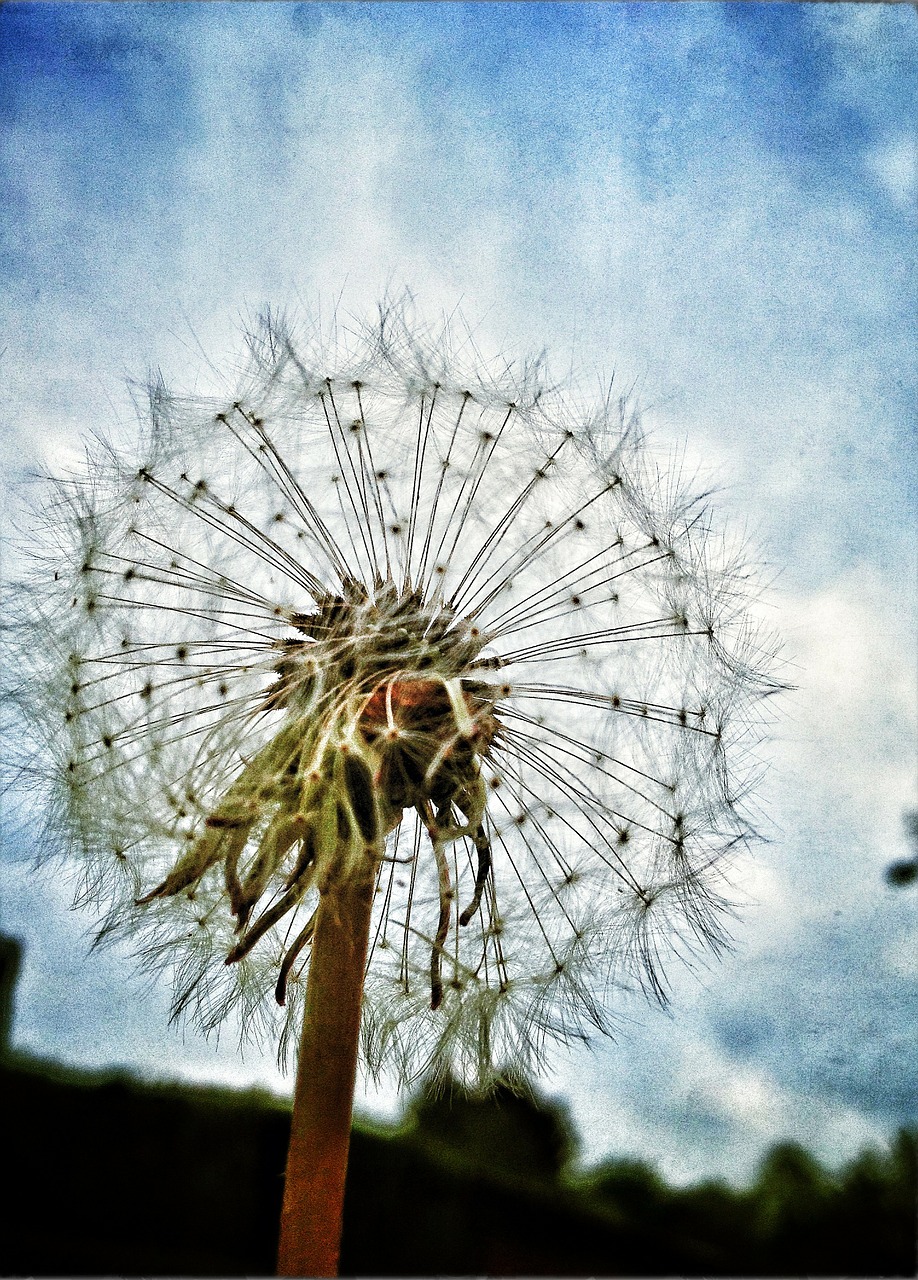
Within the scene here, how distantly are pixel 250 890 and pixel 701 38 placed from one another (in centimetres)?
354

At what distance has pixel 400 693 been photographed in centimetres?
272

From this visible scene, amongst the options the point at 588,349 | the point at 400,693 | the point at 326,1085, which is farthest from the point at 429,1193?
the point at 588,349

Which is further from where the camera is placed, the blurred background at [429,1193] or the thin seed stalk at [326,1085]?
the blurred background at [429,1193]

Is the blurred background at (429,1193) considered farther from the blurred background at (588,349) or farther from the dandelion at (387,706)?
the dandelion at (387,706)

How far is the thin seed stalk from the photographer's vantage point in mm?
2412

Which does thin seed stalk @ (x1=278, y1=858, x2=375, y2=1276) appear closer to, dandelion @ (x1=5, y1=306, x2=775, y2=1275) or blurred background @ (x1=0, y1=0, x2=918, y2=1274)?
dandelion @ (x1=5, y1=306, x2=775, y2=1275)

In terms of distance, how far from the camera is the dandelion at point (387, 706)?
2.68m

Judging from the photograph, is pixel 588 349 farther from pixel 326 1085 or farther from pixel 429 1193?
pixel 429 1193

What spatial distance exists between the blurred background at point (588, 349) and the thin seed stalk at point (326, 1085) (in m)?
0.59

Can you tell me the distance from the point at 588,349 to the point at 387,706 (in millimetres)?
1884

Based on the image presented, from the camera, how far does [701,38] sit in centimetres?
397

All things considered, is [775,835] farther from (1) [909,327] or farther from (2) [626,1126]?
(1) [909,327]

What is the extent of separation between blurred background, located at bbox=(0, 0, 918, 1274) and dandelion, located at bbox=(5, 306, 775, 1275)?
203 millimetres

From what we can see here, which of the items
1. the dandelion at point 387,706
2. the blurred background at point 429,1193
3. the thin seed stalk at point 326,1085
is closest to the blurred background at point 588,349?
the blurred background at point 429,1193
